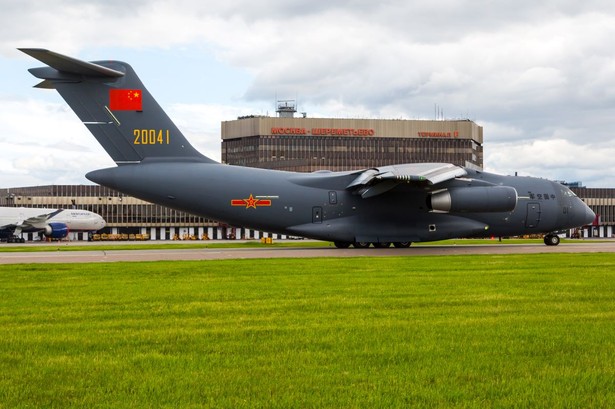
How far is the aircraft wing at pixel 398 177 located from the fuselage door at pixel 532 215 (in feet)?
16.5

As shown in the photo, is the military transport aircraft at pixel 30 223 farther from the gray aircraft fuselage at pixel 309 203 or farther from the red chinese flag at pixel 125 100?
the red chinese flag at pixel 125 100

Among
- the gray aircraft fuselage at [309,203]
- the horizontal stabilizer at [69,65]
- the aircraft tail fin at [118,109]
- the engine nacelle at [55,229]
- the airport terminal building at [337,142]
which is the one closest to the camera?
the horizontal stabilizer at [69,65]

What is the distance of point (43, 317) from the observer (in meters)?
11.5

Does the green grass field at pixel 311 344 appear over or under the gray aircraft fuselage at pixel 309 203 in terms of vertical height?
under

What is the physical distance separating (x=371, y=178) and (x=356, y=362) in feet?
89.2

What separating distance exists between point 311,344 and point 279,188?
88.9 ft

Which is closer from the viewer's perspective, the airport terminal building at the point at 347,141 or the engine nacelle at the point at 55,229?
the engine nacelle at the point at 55,229

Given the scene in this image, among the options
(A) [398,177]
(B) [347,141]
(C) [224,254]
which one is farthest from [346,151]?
(C) [224,254]

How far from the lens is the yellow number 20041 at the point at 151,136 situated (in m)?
33.6

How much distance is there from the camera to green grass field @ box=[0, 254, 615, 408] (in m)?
6.69

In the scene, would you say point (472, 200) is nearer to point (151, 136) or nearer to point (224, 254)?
point (224, 254)

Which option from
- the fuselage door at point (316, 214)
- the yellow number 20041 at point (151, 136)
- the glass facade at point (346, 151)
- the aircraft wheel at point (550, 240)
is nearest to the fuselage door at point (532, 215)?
the aircraft wheel at point (550, 240)

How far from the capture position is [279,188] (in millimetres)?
35906

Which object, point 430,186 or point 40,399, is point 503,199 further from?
point 40,399
